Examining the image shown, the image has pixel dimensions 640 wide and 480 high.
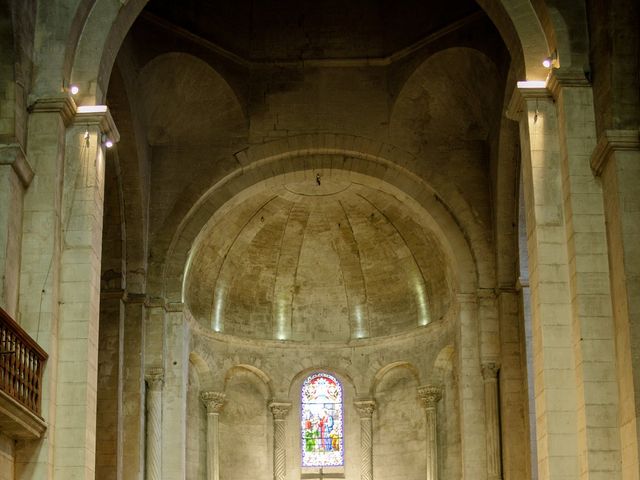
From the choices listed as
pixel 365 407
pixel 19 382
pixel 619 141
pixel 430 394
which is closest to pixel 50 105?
pixel 19 382

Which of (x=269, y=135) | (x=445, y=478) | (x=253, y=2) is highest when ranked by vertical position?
(x=253, y=2)

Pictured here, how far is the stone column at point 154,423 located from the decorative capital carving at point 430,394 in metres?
7.56

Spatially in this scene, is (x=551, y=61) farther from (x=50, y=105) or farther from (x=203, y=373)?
(x=203, y=373)

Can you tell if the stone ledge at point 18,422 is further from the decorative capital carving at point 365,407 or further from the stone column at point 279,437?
the decorative capital carving at point 365,407

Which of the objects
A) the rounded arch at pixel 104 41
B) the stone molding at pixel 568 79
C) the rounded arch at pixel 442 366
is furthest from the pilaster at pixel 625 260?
the rounded arch at pixel 442 366

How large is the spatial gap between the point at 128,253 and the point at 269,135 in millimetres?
4248

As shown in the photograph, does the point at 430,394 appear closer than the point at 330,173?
No

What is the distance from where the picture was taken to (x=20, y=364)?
15.8m

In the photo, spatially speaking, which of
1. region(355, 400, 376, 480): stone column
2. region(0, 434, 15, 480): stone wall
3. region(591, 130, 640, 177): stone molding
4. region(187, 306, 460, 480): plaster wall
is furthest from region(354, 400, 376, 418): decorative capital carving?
region(0, 434, 15, 480): stone wall

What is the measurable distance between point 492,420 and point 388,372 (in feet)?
21.9

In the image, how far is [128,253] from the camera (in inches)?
1053

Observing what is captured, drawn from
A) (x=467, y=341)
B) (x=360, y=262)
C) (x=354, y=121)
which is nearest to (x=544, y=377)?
(x=467, y=341)

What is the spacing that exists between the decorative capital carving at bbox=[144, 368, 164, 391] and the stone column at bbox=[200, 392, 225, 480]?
14.4 feet

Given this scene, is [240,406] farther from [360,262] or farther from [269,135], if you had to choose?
[269,135]
